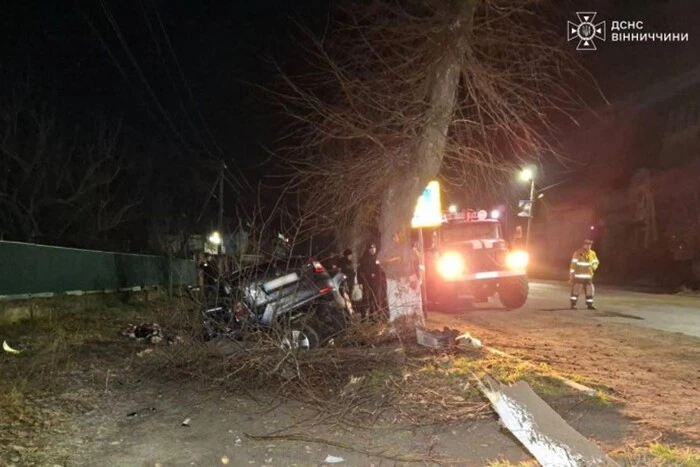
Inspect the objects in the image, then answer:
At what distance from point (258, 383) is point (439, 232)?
31.0ft

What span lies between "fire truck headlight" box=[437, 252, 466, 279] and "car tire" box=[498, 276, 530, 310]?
4.62ft

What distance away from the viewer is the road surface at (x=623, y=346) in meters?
5.54

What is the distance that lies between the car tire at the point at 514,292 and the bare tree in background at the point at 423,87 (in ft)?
18.6

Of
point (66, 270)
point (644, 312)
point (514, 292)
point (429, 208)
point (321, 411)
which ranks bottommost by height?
point (321, 411)

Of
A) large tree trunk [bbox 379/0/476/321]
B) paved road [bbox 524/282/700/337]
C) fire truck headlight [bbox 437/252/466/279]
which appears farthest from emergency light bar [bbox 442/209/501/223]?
large tree trunk [bbox 379/0/476/321]

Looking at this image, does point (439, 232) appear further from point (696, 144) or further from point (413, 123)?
point (696, 144)

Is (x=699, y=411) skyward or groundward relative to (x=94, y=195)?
groundward

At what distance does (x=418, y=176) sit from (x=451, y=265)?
19.6 ft

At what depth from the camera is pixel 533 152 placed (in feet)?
32.8

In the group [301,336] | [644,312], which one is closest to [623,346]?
[301,336]

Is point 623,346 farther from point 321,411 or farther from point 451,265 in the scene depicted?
point 451,265

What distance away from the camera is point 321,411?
5363mm

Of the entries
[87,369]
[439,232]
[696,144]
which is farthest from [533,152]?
[696,144]

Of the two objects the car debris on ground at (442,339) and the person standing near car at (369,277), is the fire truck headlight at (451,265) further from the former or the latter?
the car debris on ground at (442,339)
